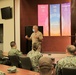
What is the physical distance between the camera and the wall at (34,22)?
11.0 m

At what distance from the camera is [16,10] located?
429 inches

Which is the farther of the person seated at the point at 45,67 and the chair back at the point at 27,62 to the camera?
the chair back at the point at 27,62

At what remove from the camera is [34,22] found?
38.5ft

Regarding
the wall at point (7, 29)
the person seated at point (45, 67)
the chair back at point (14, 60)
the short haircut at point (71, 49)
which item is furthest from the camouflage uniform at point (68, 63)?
the wall at point (7, 29)

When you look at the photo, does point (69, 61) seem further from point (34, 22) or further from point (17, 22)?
point (34, 22)

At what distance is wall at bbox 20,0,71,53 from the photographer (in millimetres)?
11008

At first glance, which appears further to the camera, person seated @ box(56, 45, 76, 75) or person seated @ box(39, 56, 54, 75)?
person seated @ box(56, 45, 76, 75)

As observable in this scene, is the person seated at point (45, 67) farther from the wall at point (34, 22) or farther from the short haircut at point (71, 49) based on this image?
the wall at point (34, 22)

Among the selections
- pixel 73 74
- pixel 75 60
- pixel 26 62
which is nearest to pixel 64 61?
pixel 75 60

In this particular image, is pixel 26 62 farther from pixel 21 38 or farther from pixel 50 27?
pixel 50 27

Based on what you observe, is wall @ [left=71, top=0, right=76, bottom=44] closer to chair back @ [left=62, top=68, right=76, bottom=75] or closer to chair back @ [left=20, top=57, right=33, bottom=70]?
chair back @ [left=20, top=57, right=33, bottom=70]

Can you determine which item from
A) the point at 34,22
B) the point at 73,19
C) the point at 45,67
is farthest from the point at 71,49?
the point at 34,22

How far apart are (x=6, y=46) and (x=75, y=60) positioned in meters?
7.72

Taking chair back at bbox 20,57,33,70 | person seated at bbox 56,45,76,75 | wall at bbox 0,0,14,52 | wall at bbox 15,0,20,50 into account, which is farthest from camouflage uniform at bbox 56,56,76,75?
wall at bbox 0,0,14,52
